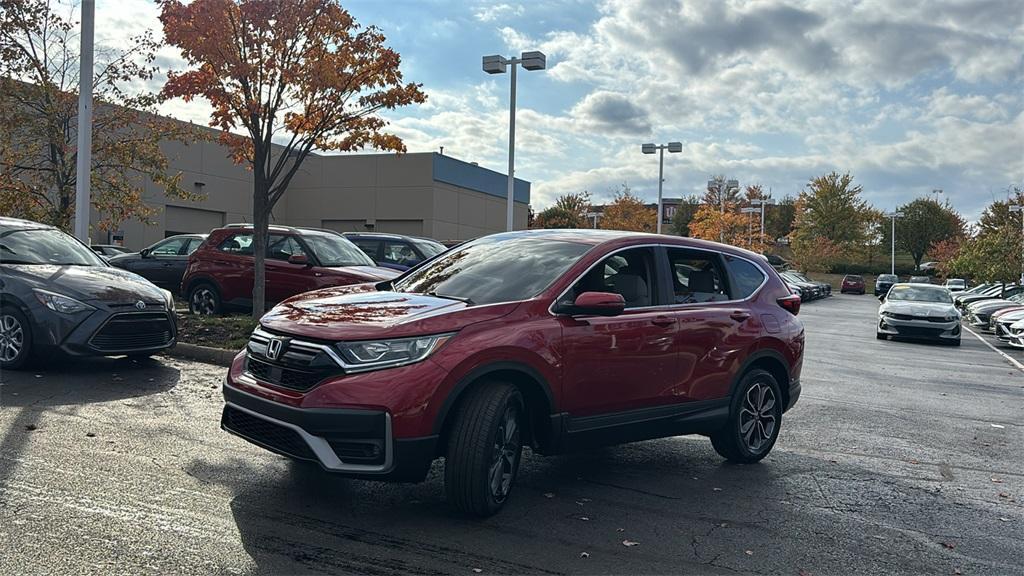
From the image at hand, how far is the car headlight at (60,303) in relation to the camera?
8.03 meters

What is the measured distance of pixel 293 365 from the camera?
4.43 m

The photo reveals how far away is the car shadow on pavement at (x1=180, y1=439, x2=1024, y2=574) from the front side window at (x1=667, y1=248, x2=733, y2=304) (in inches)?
52.7

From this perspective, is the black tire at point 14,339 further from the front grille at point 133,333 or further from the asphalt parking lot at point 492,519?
the front grille at point 133,333

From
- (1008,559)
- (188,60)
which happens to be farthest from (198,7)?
(1008,559)

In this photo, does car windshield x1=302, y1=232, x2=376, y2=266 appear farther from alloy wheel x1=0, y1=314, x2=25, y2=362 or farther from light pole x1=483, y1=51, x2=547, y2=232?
light pole x1=483, y1=51, x2=547, y2=232

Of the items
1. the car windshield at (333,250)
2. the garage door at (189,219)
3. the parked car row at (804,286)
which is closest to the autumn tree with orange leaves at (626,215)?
the parked car row at (804,286)

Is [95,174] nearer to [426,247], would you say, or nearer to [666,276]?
[426,247]

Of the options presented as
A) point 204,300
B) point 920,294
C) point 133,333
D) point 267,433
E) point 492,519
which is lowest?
point 492,519

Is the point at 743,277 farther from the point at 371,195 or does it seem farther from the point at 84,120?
the point at 371,195

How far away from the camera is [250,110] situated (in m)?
11.9

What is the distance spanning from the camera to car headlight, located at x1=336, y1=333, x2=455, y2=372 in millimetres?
4262

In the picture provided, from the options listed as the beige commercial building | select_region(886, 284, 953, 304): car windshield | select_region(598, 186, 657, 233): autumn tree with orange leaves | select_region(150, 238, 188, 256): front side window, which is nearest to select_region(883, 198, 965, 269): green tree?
select_region(598, 186, 657, 233): autumn tree with orange leaves

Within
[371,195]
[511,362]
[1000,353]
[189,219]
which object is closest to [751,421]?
[511,362]

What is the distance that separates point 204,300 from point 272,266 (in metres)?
1.45
